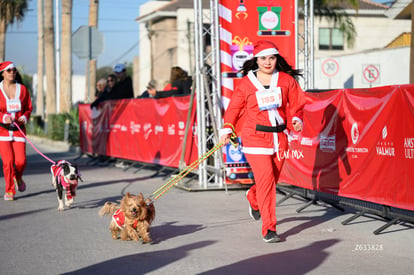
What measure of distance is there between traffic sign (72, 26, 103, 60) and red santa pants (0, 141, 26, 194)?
10490 mm

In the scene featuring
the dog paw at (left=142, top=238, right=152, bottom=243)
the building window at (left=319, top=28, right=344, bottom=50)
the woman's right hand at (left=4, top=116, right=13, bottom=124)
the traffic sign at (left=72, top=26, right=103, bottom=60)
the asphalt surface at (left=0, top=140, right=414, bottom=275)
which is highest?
the building window at (left=319, top=28, right=344, bottom=50)

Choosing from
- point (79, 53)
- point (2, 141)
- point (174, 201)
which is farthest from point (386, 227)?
point (79, 53)

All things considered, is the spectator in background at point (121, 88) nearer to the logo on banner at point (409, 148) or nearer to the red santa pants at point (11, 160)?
the red santa pants at point (11, 160)

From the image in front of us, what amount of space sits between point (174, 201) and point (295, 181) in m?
1.91

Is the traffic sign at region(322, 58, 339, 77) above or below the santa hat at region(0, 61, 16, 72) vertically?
above

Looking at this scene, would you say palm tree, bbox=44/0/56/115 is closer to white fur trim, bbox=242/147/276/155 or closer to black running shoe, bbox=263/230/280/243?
white fur trim, bbox=242/147/276/155

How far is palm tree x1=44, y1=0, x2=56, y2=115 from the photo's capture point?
36688mm

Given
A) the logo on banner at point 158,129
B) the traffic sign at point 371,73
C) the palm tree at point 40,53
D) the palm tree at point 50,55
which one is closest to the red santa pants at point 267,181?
the logo on banner at point 158,129

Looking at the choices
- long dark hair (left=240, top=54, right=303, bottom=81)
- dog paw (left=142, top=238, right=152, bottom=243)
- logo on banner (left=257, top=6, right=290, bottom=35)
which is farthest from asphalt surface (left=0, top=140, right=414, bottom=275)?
logo on banner (left=257, top=6, right=290, bottom=35)

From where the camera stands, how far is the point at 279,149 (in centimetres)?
812

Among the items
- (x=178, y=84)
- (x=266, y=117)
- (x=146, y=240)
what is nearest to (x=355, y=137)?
(x=266, y=117)

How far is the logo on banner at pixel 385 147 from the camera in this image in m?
8.47

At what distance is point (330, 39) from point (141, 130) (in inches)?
1681

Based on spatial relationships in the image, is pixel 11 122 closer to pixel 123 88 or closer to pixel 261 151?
pixel 261 151
